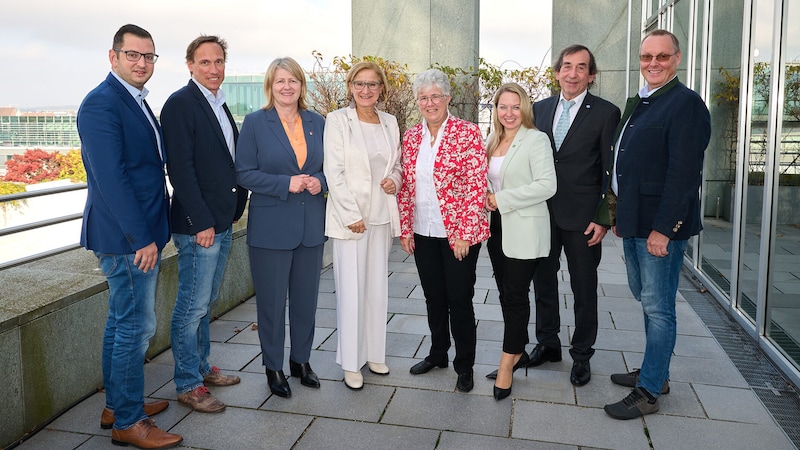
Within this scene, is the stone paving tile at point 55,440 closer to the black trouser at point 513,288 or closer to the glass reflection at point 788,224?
the black trouser at point 513,288

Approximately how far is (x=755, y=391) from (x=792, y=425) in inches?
17.4

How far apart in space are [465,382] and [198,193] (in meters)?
1.80

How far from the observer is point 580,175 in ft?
11.8

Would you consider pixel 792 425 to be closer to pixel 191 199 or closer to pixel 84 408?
pixel 191 199

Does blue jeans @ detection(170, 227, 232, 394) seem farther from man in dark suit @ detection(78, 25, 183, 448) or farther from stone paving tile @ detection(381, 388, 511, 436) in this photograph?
stone paving tile @ detection(381, 388, 511, 436)

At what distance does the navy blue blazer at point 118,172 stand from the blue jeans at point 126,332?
112 millimetres

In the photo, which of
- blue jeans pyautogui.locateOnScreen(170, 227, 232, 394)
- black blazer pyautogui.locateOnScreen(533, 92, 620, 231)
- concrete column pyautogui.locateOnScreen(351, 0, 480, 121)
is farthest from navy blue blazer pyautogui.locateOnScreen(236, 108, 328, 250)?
concrete column pyautogui.locateOnScreen(351, 0, 480, 121)

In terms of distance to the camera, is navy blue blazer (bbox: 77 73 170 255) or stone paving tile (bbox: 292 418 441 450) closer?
navy blue blazer (bbox: 77 73 170 255)

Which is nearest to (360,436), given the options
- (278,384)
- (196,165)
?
(278,384)

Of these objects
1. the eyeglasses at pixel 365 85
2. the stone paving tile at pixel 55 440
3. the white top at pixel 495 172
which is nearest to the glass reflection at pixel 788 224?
the white top at pixel 495 172

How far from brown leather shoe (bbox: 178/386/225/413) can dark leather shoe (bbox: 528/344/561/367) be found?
1894mm

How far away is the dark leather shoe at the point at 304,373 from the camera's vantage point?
12.2ft

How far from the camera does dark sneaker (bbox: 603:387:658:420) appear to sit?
3.27 meters

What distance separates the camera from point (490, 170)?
3.53 m
